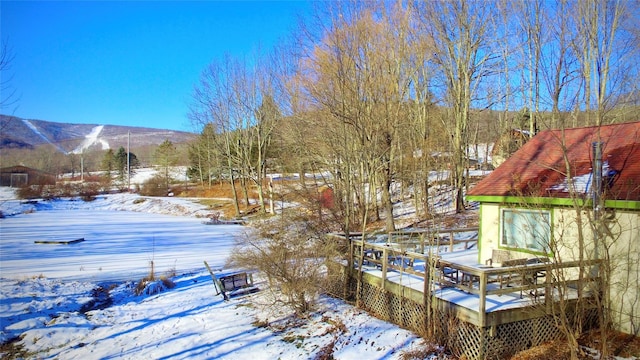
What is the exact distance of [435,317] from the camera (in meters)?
7.57

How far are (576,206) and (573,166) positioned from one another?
3.87m

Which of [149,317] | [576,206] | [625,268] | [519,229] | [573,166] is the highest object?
[573,166]

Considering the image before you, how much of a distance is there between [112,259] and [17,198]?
34717mm

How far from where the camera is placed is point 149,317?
10.8 meters

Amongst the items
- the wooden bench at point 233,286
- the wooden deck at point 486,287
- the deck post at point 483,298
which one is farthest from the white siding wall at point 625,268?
the wooden bench at point 233,286

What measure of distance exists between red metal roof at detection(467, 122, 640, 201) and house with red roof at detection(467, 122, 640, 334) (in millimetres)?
18

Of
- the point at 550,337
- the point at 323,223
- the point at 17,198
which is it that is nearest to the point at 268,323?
Answer: the point at 323,223

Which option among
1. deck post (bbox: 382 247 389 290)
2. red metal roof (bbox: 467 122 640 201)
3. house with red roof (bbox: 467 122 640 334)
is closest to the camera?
house with red roof (bbox: 467 122 640 334)

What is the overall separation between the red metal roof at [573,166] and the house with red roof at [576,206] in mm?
18

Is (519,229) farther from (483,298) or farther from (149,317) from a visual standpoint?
(149,317)

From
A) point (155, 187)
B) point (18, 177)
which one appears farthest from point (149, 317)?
point (18, 177)

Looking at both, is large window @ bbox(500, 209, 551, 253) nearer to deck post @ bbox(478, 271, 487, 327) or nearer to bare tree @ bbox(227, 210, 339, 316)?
deck post @ bbox(478, 271, 487, 327)

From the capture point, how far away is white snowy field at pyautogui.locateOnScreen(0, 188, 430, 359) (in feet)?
27.3

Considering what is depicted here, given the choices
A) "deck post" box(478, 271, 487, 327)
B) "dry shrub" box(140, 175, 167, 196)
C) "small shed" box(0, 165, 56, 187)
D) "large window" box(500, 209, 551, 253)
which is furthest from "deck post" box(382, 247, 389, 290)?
"small shed" box(0, 165, 56, 187)
